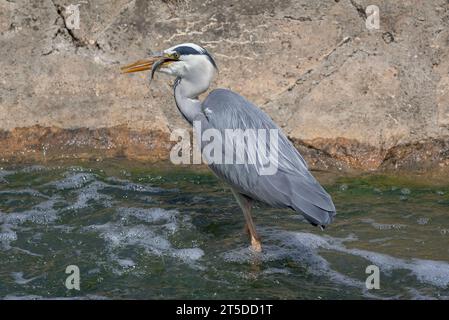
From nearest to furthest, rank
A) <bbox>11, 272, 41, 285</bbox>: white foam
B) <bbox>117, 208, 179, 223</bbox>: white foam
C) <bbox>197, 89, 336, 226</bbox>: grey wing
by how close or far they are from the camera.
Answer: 1. <bbox>11, 272, 41, 285</bbox>: white foam
2. <bbox>197, 89, 336, 226</bbox>: grey wing
3. <bbox>117, 208, 179, 223</bbox>: white foam

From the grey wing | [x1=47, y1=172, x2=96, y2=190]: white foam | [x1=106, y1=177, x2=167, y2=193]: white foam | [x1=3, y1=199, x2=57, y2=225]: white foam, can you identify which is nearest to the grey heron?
the grey wing

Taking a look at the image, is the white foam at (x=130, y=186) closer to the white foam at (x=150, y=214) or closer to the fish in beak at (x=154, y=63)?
the white foam at (x=150, y=214)

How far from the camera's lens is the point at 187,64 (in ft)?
17.6

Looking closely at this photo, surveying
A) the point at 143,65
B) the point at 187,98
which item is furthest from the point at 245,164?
the point at 143,65

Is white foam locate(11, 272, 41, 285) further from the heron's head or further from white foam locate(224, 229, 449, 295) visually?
the heron's head

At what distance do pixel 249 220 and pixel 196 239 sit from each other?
1.06 feet

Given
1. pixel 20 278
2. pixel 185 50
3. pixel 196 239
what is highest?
pixel 185 50

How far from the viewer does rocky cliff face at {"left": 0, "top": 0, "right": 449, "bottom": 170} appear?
6098 mm

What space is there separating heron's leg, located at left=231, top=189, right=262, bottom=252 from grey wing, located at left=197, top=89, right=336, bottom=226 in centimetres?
10

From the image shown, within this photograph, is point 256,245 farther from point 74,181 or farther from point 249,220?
point 74,181

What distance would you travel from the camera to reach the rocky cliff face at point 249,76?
6.10m

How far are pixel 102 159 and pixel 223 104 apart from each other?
4.06ft

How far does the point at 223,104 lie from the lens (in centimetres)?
527
